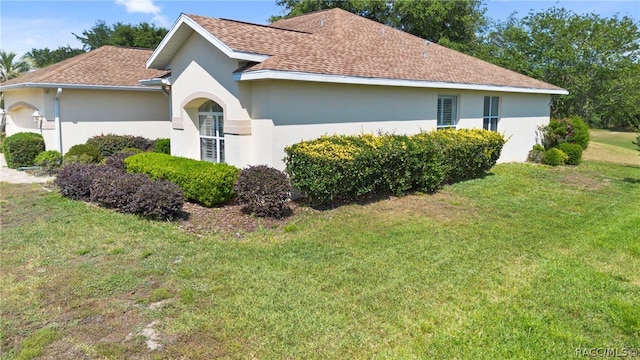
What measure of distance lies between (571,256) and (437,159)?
498cm

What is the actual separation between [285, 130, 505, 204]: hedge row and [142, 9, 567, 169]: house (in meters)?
0.97

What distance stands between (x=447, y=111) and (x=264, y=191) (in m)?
8.75

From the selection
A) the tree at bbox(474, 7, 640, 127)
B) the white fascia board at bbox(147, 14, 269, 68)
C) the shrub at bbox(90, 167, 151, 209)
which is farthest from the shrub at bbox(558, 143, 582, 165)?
the shrub at bbox(90, 167, 151, 209)

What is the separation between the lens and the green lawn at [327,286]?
13.3 ft

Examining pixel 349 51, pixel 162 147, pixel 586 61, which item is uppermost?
pixel 586 61

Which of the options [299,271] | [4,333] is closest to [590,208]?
[299,271]

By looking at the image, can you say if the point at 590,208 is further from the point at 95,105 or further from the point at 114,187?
the point at 95,105

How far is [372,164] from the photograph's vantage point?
9.48m

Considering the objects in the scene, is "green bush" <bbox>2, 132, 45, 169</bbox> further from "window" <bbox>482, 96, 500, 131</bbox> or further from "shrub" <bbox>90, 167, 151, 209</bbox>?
"window" <bbox>482, 96, 500, 131</bbox>

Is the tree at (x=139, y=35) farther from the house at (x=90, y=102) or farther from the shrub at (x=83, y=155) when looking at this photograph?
the shrub at (x=83, y=155)

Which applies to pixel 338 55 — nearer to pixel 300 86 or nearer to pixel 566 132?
pixel 300 86

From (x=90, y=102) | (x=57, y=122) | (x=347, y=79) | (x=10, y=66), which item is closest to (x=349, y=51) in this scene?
(x=347, y=79)

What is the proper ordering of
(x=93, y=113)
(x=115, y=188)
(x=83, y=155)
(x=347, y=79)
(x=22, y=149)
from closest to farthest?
(x=115, y=188), (x=347, y=79), (x=83, y=155), (x=22, y=149), (x=93, y=113)

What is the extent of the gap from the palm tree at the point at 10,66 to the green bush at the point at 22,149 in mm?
25763
